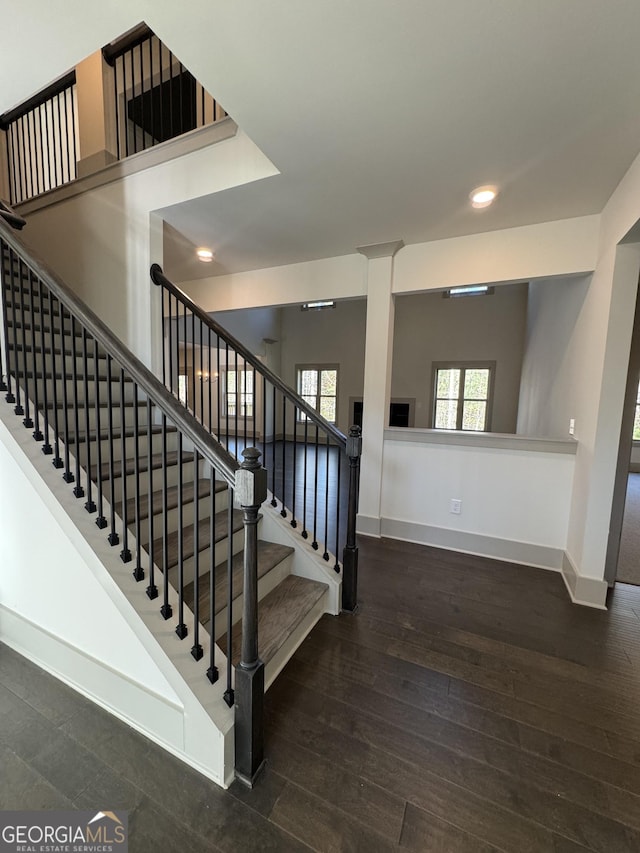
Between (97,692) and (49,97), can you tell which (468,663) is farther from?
(49,97)

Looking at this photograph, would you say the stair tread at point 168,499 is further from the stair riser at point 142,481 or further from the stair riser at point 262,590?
the stair riser at point 262,590

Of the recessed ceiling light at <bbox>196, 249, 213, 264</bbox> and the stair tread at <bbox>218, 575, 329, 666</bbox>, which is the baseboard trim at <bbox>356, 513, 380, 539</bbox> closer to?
the stair tread at <bbox>218, 575, 329, 666</bbox>

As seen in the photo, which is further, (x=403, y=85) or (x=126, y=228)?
(x=126, y=228)

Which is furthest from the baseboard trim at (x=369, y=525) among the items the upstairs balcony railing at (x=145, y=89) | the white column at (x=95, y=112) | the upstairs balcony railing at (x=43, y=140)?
the upstairs balcony railing at (x=43, y=140)

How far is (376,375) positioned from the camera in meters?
3.28

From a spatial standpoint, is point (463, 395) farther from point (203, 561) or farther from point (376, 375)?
point (203, 561)

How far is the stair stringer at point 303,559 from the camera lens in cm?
217

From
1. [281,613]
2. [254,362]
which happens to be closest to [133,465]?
[254,362]

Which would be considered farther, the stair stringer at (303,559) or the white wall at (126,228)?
the white wall at (126,228)

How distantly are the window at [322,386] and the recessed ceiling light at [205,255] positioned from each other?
5.44 metres

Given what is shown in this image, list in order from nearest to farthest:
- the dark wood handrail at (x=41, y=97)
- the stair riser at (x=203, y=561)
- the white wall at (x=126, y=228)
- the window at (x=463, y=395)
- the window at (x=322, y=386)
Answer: the stair riser at (x=203, y=561) → the white wall at (x=126, y=228) → the dark wood handrail at (x=41, y=97) → the window at (x=463, y=395) → the window at (x=322, y=386)

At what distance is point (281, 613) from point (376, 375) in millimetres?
2181

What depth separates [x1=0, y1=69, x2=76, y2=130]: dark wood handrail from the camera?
306 centimetres

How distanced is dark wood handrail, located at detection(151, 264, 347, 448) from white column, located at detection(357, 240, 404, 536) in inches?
34.8
